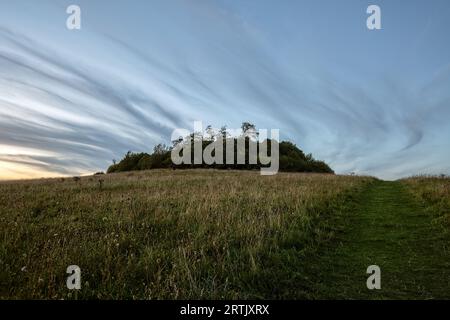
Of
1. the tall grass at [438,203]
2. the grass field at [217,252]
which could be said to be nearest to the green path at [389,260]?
the grass field at [217,252]

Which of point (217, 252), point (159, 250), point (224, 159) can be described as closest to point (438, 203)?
point (217, 252)

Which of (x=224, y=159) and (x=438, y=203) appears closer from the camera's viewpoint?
(x=438, y=203)

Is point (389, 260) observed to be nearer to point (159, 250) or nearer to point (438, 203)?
point (159, 250)

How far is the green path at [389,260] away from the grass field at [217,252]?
25mm

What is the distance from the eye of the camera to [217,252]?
7398mm

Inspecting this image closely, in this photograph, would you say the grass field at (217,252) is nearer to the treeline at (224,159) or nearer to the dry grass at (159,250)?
the dry grass at (159,250)

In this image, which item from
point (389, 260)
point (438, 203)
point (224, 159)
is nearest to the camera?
point (389, 260)

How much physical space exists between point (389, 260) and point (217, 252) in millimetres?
3636

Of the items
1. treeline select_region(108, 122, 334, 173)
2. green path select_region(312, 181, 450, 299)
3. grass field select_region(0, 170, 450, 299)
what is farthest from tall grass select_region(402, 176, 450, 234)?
treeline select_region(108, 122, 334, 173)

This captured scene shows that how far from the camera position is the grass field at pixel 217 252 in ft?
19.6

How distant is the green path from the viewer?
20.5ft
